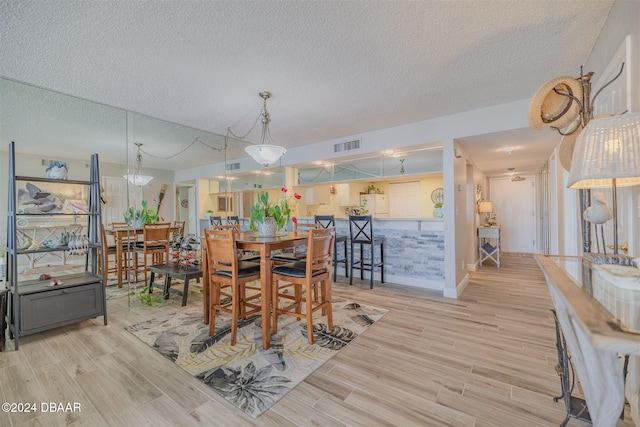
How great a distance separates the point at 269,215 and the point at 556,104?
2.45 m

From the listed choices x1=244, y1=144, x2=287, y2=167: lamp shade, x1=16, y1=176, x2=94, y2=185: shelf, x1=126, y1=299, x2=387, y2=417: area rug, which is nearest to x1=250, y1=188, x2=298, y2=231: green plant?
x1=244, y1=144, x2=287, y2=167: lamp shade

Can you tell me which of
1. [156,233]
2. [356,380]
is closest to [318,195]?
[156,233]

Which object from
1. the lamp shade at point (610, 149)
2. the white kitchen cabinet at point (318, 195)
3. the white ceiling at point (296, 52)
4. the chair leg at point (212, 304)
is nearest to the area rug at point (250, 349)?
the chair leg at point (212, 304)

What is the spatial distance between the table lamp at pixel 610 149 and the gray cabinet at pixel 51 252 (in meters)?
3.86

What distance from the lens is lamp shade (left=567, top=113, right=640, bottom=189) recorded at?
1045mm

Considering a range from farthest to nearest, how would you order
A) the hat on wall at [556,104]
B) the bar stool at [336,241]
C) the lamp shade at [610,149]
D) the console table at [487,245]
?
the console table at [487,245] → the bar stool at [336,241] → the hat on wall at [556,104] → the lamp shade at [610,149]

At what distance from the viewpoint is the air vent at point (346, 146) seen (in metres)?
4.49

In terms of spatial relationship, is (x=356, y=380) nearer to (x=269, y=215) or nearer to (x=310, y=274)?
(x=310, y=274)

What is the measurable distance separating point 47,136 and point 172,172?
1487mm

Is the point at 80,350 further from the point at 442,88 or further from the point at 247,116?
the point at 442,88

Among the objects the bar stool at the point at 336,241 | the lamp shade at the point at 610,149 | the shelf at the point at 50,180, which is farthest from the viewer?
the bar stool at the point at 336,241

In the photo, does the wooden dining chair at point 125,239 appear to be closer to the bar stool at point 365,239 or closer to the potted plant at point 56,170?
the potted plant at point 56,170

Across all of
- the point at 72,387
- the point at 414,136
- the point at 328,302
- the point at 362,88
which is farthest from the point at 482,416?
the point at 414,136

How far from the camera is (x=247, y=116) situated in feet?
11.8
